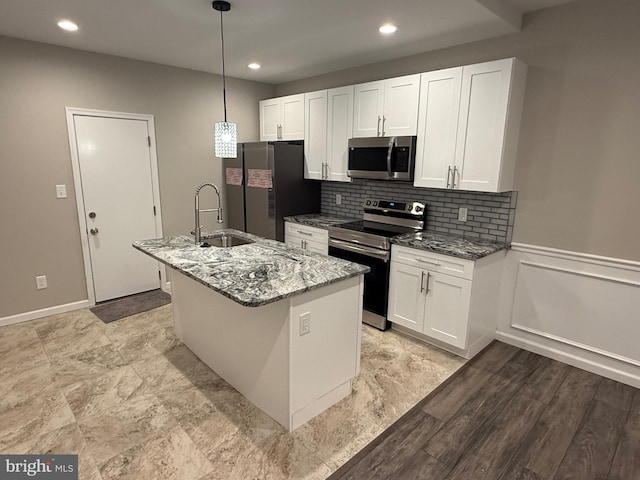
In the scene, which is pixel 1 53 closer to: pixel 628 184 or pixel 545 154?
pixel 545 154

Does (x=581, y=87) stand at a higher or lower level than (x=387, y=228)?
higher

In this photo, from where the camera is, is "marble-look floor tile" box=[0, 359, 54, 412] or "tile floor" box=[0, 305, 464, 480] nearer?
"tile floor" box=[0, 305, 464, 480]

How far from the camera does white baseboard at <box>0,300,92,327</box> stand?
348 centimetres

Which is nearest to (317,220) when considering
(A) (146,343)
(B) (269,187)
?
(B) (269,187)

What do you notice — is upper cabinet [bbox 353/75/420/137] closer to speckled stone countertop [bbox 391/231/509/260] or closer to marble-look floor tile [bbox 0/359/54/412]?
speckled stone countertop [bbox 391/231/509/260]

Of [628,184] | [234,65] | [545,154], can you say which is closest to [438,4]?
[545,154]

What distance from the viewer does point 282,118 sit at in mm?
4512

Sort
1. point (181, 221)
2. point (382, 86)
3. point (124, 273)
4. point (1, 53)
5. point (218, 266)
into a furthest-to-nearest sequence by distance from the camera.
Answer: point (181, 221) → point (124, 273) → point (382, 86) → point (1, 53) → point (218, 266)

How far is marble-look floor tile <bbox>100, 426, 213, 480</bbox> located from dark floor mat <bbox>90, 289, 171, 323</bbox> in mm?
1968

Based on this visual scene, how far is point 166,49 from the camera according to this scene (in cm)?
344

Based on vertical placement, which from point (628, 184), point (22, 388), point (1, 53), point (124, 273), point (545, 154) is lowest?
point (22, 388)

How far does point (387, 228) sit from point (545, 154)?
1530 mm

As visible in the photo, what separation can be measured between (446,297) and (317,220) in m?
1.73

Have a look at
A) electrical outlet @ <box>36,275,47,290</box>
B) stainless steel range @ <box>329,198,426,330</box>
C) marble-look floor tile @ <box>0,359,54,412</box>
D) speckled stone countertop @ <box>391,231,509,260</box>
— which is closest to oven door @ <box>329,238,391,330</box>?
stainless steel range @ <box>329,198,426,330</box>
